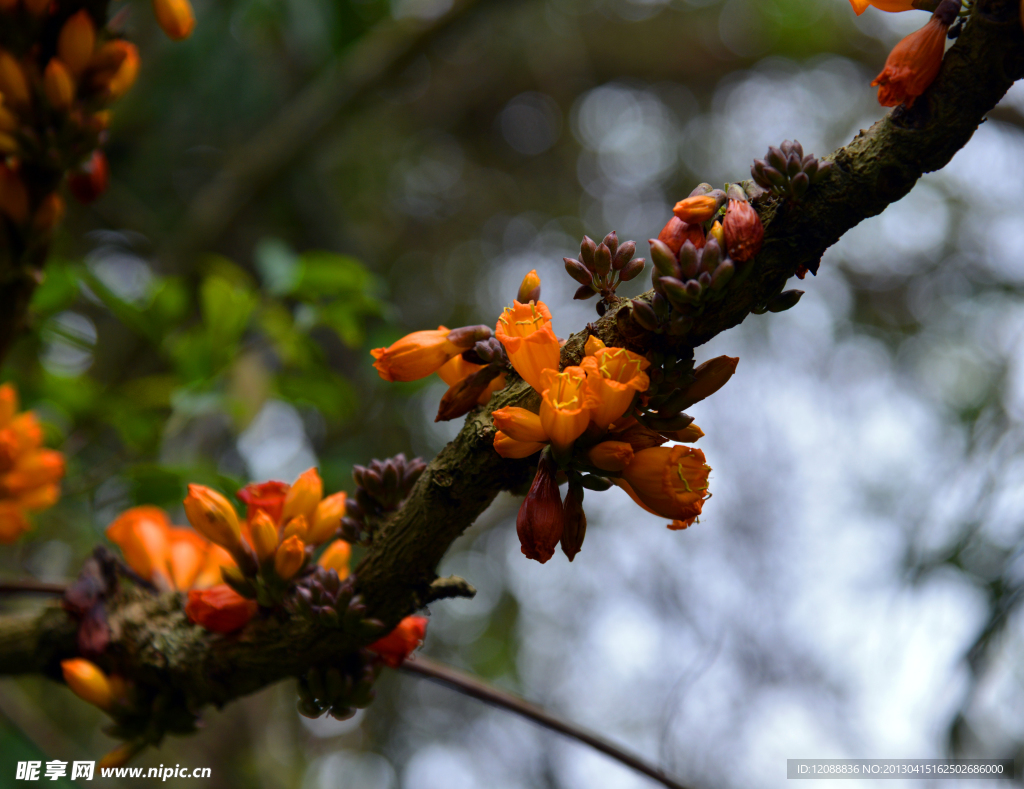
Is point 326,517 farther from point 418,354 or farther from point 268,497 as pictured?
point 418,354

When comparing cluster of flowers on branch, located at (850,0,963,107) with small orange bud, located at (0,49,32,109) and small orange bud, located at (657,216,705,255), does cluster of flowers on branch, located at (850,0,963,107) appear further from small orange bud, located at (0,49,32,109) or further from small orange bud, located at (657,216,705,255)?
small orange bud, located at (0,49,32,109)

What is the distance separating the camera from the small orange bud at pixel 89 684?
3.30 ft

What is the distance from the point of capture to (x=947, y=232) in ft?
10.8

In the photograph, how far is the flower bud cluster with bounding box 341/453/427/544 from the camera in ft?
2.91

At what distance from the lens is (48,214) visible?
1260mm

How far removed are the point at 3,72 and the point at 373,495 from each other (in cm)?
93

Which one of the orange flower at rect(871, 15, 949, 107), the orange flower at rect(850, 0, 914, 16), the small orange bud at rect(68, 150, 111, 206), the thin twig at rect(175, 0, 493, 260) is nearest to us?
the orange flower at rect(871, 15, 949, 107)

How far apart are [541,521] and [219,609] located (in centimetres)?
48

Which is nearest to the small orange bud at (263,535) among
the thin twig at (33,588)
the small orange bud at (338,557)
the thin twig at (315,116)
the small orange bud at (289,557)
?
the small orange bud at (289,557)

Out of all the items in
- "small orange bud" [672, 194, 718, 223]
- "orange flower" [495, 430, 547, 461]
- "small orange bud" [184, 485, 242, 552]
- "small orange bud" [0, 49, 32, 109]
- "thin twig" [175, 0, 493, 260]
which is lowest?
"small orange bud" [184, 485, 242, 552]

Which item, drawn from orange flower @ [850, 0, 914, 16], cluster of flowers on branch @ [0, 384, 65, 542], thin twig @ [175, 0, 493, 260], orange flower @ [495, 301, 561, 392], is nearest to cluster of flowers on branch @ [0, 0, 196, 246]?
cluster of flowers on branch @ [0, 384, 65, 542]

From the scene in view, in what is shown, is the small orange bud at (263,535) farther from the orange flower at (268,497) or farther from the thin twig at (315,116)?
the thin twig at (315,116)

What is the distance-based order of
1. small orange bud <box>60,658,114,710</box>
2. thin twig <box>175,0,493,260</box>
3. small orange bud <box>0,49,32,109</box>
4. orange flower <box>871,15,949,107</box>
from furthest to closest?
1. thin twig <box>175,0,493,260</box>
2. small orange bud <box>0,49,32,109</box>
3. small orange bud <box>60,658,114,710</box>
4. orange flower <box>871,15,949,107</box>

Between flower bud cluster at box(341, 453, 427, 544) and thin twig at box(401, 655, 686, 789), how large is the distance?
229 millimetres
